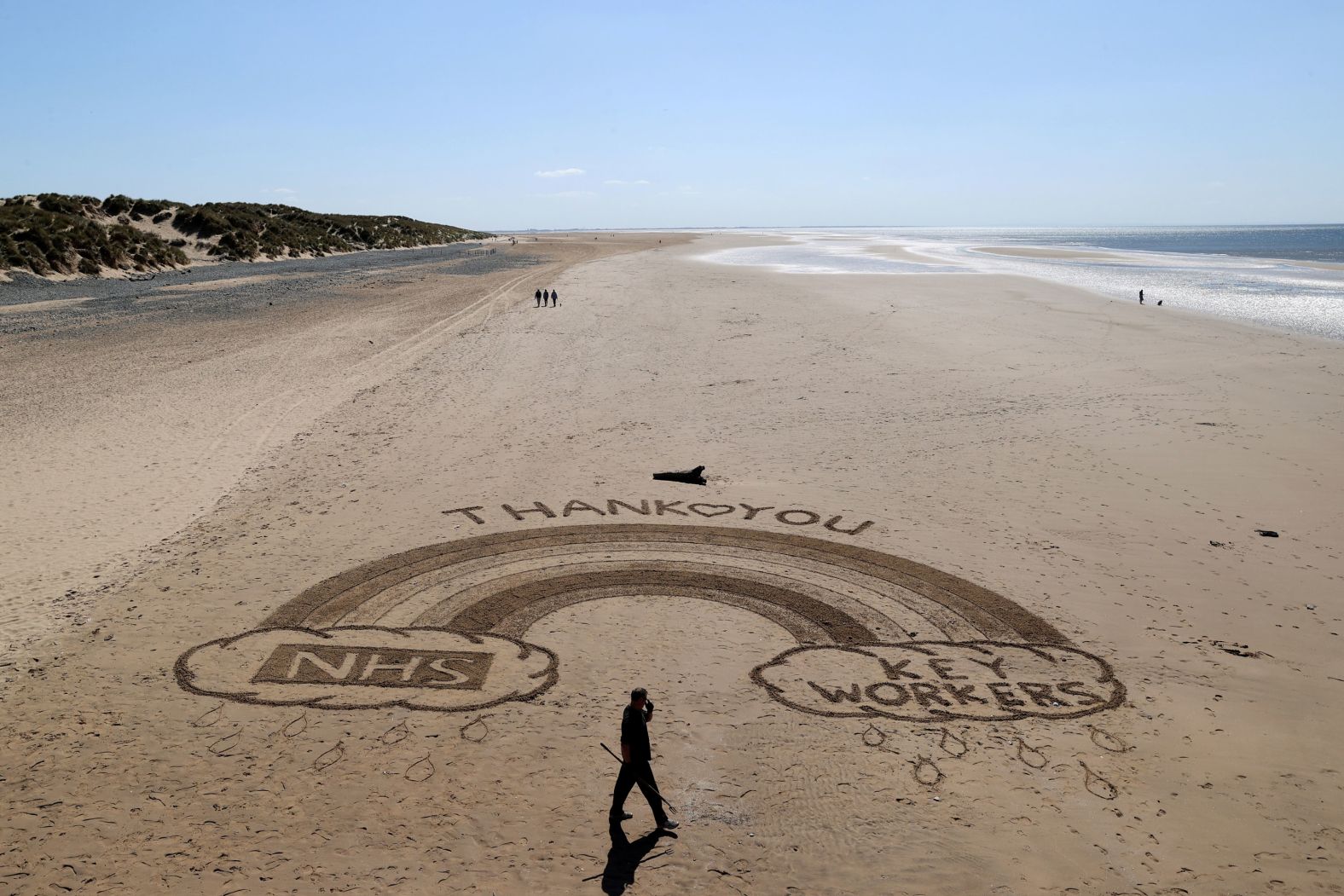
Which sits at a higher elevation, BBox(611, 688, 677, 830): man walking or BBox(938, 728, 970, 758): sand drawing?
BBox(611, 688, 677, 830): man walking

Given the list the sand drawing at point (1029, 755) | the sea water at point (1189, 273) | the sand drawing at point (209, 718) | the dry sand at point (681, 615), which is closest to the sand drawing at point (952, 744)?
the dry sand at point (681, 615)

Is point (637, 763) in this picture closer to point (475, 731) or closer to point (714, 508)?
point (475, 731)

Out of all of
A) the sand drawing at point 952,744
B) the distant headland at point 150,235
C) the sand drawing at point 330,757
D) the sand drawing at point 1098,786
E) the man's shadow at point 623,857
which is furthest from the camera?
the distant headland at point 150,235

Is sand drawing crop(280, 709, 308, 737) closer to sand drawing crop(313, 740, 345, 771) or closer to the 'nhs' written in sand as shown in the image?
sand drawing crop(313, 740, 345, 771)

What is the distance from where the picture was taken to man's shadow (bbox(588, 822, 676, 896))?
7.39m

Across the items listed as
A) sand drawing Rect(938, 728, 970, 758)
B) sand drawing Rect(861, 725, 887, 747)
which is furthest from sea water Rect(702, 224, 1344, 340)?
sand drawing Rect(861, 725, 887, 747)

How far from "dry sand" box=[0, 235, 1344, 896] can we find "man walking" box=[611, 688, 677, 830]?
0.31m

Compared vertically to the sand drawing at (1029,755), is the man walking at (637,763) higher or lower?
higher

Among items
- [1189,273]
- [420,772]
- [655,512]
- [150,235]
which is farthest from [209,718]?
[1189,273]

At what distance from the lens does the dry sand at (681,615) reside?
7.75 m

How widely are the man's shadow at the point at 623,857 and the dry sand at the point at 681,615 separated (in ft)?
0.11

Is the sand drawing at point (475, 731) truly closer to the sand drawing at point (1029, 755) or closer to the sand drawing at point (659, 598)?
the sand drawing at point (659, 598)

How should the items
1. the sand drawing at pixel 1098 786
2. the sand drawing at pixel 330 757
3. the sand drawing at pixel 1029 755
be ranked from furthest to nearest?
the sand drawing at pixel 1029 755
the sand drawing at pixel 330 757
the sand drawing at pixel 1098 786

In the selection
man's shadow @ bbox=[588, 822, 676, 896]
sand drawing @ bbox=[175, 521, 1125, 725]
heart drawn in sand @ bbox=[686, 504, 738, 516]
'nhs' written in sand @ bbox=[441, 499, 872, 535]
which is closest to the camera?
man's shadow @ bbox=[588, 822, 676, 896]
